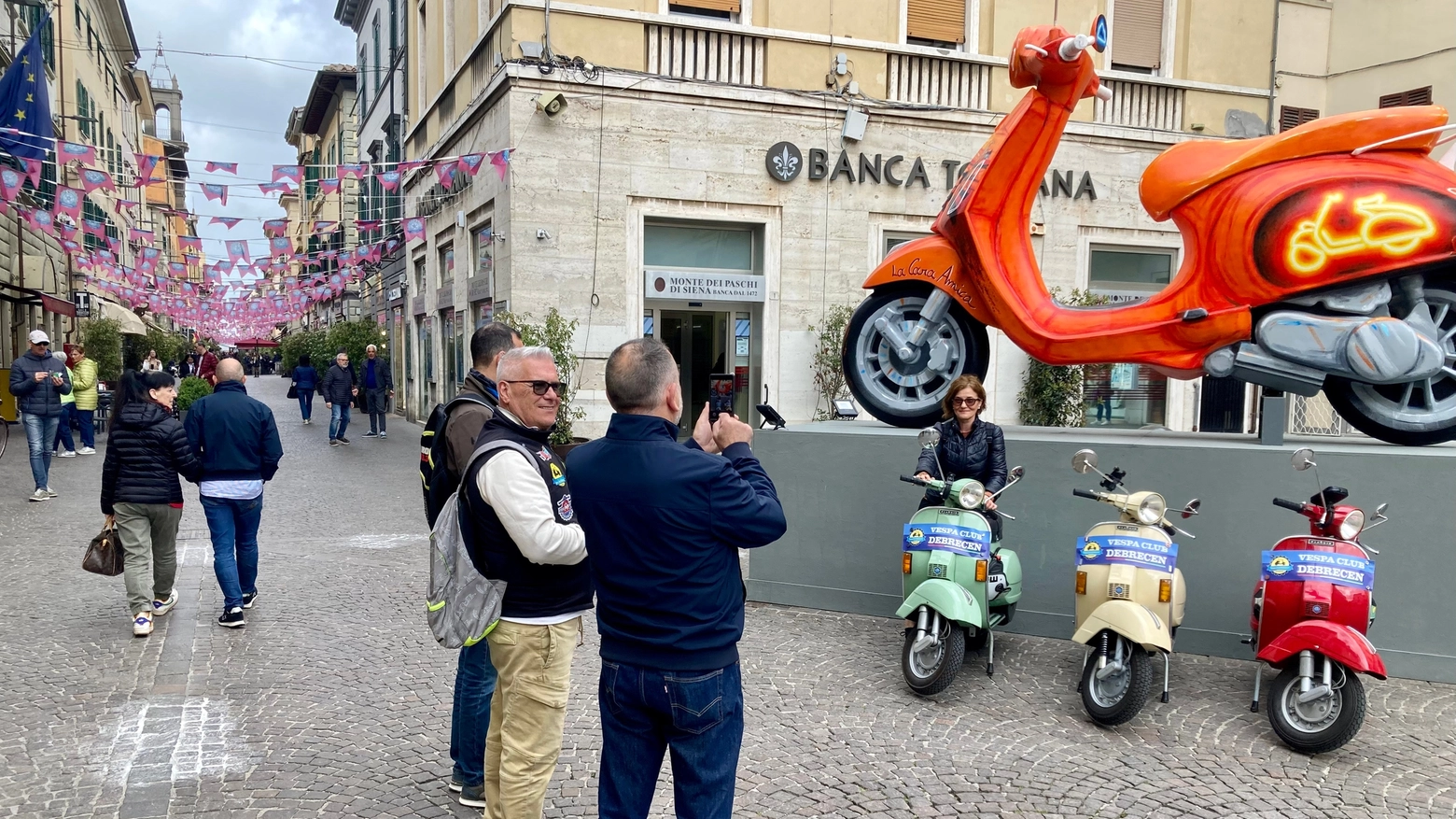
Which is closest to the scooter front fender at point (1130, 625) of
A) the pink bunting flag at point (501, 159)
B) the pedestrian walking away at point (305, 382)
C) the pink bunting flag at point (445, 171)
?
the pink bunting flag at point (501, 159)

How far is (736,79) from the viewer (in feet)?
43.8

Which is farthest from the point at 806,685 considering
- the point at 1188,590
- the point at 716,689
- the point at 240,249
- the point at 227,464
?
the point at 240,249

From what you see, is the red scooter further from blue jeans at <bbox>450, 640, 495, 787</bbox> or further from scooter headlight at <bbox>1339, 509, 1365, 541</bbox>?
blue jeans at <bbox>450, 640, 495, 787</bbox>

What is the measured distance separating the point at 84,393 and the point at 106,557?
10.7 m

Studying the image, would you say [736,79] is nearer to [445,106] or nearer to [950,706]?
[445,106]

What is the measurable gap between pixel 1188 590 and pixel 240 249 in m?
18.3

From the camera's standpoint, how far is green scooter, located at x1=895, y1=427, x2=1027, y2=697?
4734 mm

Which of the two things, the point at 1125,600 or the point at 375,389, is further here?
the point at 375,389

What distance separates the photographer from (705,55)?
13.2 m

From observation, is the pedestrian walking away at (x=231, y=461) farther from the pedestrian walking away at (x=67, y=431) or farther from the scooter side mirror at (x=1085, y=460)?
the pedestrian walking away at (x=67, y=431)

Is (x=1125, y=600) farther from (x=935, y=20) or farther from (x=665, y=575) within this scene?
(x=935, y=20)

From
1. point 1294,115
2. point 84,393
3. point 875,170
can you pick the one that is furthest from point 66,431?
point 1294,115

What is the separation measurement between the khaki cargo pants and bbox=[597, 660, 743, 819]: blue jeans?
38 cm

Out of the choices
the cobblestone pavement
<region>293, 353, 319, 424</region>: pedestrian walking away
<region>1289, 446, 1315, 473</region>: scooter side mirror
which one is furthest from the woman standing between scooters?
<region>293, 353, 319, 424</region>: pedestrian walking away
